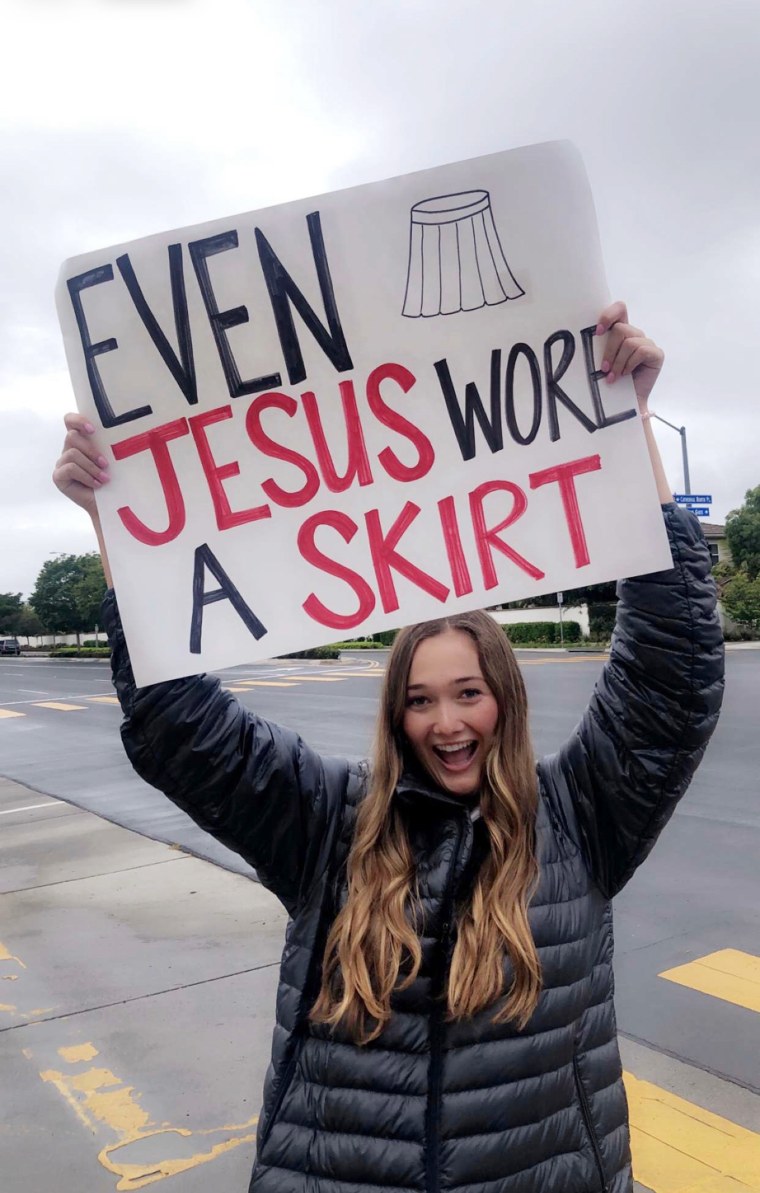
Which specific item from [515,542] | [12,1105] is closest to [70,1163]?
[12,1105]

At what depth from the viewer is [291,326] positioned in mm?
1820

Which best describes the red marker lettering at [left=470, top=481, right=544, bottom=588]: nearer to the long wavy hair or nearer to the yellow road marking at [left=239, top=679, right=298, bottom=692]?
the long wavy hair

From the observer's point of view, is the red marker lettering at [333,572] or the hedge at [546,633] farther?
the hedge at [546,633]

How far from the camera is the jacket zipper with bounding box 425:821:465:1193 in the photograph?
4.80 feet

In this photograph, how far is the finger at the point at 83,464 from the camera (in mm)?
1778

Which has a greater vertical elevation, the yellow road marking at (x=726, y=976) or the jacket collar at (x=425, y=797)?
the jacket collar at (x=425, y=797)

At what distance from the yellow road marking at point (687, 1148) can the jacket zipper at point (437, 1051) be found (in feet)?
5.56

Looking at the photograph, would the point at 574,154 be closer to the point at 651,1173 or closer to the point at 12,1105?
the point at 651,1173

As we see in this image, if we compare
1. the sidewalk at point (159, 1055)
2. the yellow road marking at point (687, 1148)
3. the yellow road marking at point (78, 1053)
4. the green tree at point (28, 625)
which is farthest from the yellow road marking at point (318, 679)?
the green tree at point (28, 625)

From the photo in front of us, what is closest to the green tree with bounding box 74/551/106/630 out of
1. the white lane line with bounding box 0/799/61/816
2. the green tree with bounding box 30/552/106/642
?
the green tree with bounding box 30/552/106/642

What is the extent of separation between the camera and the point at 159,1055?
3.74 metres

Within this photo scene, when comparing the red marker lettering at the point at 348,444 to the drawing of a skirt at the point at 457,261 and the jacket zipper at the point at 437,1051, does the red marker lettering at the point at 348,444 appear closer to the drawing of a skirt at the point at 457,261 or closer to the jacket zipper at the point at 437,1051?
the drawing of a skirt at the point at 457,261

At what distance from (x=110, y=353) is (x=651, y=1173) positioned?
266 cm

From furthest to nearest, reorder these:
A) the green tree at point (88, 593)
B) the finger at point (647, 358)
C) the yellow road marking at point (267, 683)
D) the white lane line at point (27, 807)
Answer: the green tree at point (88, 593) → the yellow road marking at point (267, 683) → the white lane line at point (27, 807) → the finger at point (647, 358)
